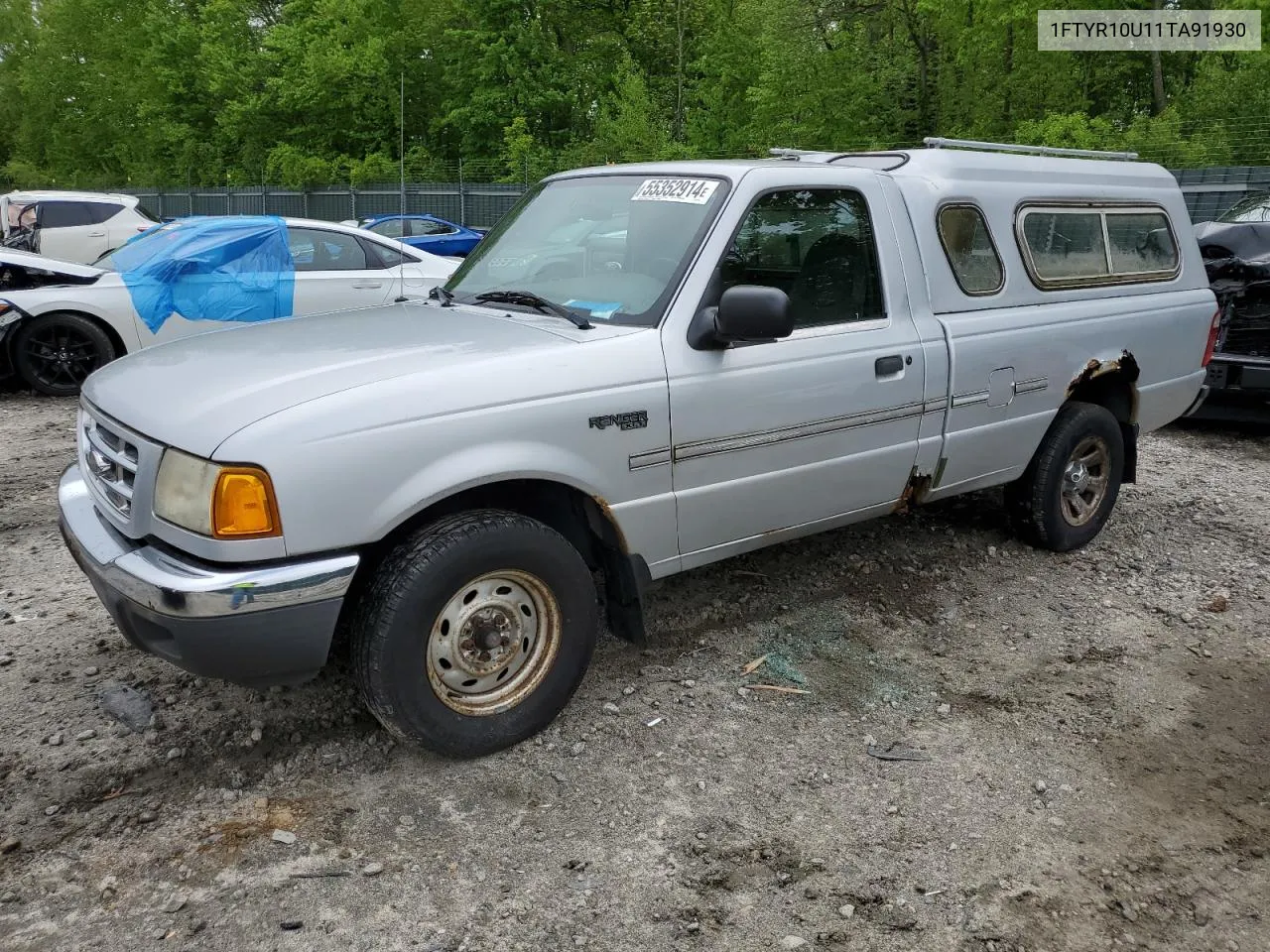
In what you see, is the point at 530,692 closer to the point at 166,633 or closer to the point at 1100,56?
the point at 166,633

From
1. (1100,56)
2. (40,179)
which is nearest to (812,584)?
(1100,56)

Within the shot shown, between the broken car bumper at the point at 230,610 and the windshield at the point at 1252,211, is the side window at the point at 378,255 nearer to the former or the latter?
the broken car bumper at the point at 230,610

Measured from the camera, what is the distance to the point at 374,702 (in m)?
3.06

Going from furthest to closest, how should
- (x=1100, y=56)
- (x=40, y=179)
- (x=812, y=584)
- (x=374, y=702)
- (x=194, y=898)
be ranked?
1. (x=40, y=179)
2. (x=1100, y=56)
3. (x=812, y=584)
4. (x=374, y=702)
5. (x=194, y=898)

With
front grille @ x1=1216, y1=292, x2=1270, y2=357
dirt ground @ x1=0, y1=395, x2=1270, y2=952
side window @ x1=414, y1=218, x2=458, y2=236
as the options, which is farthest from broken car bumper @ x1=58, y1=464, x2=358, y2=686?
side window @ x1=414, y1=218, x2=458, y2=236

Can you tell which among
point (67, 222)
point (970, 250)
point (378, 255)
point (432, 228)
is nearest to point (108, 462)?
point (970, 250)

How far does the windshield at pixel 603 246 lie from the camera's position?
142 inches

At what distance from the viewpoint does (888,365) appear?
13.3 feet

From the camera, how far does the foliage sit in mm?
25781

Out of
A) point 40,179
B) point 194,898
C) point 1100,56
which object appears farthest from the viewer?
point 40,179

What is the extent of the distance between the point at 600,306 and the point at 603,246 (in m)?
0.37

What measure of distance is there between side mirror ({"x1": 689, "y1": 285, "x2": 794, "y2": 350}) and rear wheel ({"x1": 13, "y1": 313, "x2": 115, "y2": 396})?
685 cm

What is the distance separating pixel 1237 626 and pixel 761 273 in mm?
2826

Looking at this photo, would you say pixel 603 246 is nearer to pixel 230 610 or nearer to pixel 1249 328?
pixel 230 610
